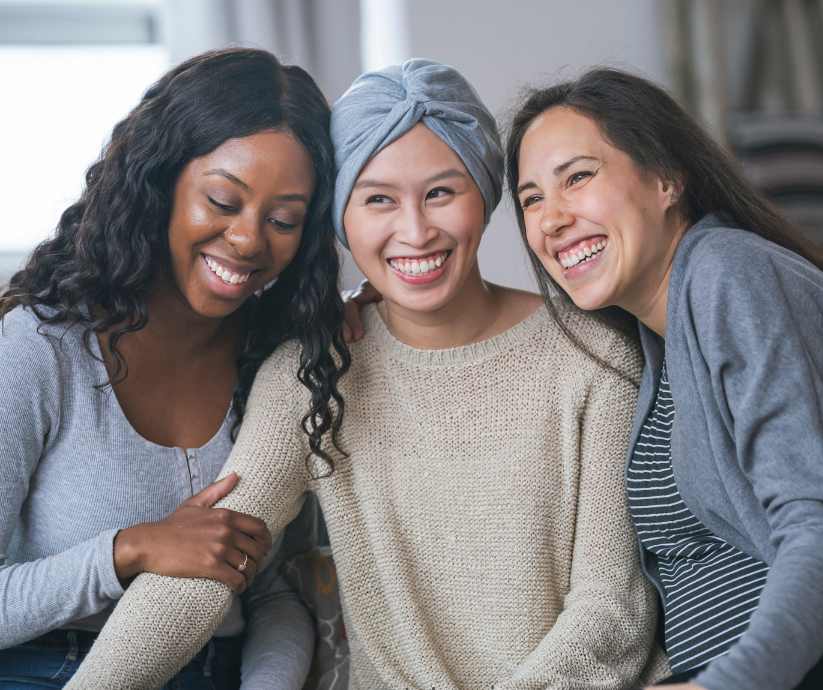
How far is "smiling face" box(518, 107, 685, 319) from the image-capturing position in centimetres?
149

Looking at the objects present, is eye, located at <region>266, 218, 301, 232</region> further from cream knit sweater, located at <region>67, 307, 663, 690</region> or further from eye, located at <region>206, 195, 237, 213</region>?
cream knit sweater, located at <region>67, 307, 663, 690</region>

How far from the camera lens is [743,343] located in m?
1.28

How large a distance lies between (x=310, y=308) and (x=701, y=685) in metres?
0.84

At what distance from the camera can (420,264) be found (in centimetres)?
159

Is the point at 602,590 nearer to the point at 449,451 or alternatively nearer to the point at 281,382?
the point at 449,451

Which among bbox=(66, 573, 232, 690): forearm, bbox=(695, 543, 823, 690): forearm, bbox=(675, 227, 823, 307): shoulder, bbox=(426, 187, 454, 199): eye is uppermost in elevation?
bbox=(426, 187, 454, 199): eye

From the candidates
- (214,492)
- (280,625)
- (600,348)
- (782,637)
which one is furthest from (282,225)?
(782,637)

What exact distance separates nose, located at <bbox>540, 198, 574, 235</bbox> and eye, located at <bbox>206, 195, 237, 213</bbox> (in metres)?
0.44

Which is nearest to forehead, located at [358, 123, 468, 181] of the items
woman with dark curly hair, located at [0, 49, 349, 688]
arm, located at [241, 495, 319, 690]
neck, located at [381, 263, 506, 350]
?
woman with dark curly hair, located at [0, 49, 349, 688]

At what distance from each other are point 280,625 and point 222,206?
2.14ft

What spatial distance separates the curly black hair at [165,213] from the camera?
159cm

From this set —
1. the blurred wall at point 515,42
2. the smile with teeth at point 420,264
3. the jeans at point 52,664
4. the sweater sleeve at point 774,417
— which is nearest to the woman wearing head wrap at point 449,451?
the smile with teeth at point 420,264

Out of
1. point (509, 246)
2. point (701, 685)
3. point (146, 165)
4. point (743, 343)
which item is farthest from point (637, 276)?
point (509, 246)

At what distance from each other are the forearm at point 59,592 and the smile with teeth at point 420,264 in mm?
543
